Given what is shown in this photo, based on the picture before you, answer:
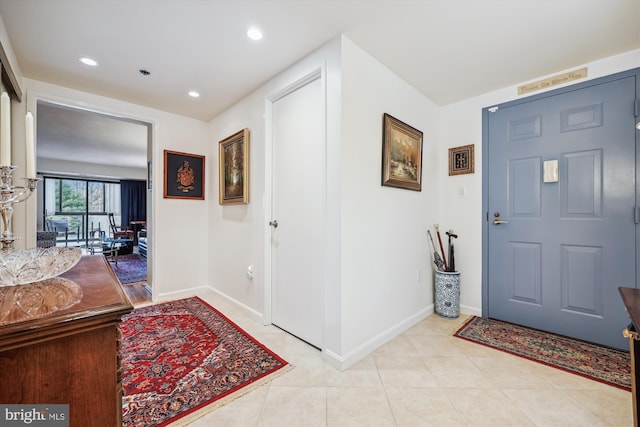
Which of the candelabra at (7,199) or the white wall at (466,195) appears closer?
the candelabra at (7,199)

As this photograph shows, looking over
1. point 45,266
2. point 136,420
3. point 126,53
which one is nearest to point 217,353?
point 136,420

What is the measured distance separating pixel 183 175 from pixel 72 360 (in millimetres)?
3084

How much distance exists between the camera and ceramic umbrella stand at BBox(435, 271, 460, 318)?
2.72 m

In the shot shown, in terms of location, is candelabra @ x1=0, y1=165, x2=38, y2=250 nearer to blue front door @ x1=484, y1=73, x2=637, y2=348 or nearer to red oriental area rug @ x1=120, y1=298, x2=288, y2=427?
red oriental area rug @ x1=120, y1=298, x2=288, y2=427

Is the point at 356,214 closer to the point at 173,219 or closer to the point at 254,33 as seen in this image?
the point at 254,33

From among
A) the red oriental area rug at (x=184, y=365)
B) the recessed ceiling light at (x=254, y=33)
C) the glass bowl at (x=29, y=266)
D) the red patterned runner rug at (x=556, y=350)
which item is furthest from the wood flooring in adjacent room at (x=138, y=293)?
the red patterned runner rug at (x=556, y=350)

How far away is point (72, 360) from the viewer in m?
0.66

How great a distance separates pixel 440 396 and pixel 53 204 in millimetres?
9825

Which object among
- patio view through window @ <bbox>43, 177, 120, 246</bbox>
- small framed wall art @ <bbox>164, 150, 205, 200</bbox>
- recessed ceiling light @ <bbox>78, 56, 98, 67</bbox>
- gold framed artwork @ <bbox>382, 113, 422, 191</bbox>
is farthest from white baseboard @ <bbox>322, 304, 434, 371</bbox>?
patio view through window @ <bbox>43, 177, 120, 246</bbox>

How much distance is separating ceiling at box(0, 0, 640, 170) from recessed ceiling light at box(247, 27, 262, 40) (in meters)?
0.04

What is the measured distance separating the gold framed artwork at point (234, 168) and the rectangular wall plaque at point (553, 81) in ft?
8.76

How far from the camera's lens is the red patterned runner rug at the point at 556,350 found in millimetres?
1769

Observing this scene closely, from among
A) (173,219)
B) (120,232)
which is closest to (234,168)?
(173,219)

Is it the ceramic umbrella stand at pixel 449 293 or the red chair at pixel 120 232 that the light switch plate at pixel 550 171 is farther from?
the red chair at pixel 120 232
